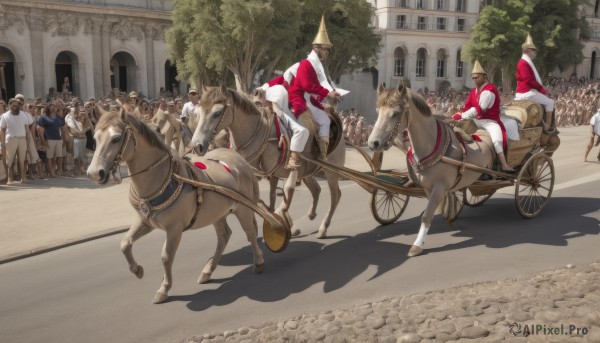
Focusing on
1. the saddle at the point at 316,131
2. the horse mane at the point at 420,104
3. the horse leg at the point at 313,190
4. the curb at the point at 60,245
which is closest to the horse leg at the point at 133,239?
the curb at the point at 60,245

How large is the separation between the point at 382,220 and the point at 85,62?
3382 centimetres

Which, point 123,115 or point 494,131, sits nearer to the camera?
point 123,115

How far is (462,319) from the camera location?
6113 millimetres

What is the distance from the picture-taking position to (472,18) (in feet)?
200

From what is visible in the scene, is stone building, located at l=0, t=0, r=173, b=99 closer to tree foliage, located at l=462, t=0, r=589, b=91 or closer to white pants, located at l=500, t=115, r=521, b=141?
tree foliage, located at l=462, t=0, r=589, b=91

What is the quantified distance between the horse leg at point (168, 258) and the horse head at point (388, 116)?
291 cm

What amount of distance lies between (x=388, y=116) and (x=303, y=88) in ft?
5.73

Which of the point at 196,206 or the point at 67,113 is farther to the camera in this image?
the point at 67,113

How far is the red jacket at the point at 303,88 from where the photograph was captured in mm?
8737

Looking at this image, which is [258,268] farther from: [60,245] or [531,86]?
[531,86]

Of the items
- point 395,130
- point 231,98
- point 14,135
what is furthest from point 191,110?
point 395,130

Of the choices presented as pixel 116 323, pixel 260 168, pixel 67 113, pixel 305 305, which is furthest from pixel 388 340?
pixel 67 113

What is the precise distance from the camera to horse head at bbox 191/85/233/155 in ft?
24.7

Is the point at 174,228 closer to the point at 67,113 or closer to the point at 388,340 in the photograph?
the point at 388,340
